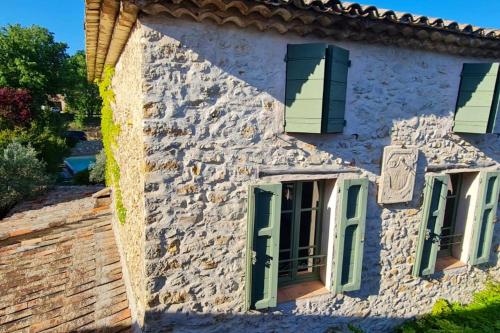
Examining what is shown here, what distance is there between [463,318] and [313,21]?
17.1 feet

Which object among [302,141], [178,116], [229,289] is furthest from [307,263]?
[178,116]

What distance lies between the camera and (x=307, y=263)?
430cm

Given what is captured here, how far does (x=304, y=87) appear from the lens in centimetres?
344

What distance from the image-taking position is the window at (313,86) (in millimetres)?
3354

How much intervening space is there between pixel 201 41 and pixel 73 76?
78.2 feet

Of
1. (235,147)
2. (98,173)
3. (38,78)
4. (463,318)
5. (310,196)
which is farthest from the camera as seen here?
(38,78)

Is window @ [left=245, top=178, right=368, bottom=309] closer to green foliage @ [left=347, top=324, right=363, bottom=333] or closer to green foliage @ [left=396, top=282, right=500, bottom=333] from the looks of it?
green foliage @ [left=347, top=324, right=363, bottom=333]

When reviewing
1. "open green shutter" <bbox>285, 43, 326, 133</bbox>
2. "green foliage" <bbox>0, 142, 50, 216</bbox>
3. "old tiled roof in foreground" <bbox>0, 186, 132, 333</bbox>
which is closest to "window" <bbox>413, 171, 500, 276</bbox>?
"open green shutter" <bbox>285, 43, 326, 133</bbox>

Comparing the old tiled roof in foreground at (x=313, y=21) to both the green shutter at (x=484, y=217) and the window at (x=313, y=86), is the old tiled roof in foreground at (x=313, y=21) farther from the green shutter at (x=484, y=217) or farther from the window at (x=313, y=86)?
the green shutter at (x=484, y=217)

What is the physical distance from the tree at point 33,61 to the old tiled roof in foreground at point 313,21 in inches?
679

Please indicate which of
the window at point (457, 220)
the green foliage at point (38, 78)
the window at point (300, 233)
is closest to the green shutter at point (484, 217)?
the window at point (457, 220)

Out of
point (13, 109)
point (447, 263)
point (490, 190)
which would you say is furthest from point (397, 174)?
point (13, 109)

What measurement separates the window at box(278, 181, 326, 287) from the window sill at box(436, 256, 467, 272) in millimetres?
2306

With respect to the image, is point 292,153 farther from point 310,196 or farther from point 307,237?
point 307,237
